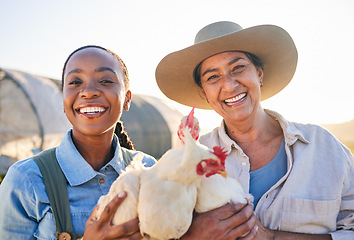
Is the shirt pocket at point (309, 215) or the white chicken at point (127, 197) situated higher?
the white chicken at point (127, 197)

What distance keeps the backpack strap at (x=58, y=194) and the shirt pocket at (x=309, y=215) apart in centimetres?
173

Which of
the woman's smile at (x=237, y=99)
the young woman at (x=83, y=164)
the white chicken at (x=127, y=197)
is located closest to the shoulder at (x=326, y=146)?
the woman's smile at (x=237, y=99)

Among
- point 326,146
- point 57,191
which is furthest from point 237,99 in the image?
point 57,191

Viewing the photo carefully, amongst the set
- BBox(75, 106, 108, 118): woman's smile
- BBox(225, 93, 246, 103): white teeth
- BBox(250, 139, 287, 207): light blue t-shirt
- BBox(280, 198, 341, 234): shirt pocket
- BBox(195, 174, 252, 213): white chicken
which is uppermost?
BBox(225, 93, 246, 103): white teeth

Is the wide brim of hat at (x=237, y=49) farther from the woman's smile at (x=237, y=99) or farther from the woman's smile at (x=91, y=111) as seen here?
the woman's smile at (x=91, y=111)

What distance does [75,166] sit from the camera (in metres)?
2.21

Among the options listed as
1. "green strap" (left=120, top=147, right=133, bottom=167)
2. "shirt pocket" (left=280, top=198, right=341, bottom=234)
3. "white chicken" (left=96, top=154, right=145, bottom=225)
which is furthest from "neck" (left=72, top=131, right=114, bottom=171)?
"shirt pocket" (left=280, top=198, right=341, bottom=234)

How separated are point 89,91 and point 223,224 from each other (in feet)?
4.77

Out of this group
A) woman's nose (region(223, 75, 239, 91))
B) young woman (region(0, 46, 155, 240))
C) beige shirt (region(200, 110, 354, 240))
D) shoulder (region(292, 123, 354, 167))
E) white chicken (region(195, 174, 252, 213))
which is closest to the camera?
white chicken (region(195, 174, 252, 213))

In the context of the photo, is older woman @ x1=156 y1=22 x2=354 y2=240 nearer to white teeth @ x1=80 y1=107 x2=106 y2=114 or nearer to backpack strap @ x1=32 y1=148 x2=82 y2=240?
backpack strap @ x1=32 y1=148 x2=82 y2=240

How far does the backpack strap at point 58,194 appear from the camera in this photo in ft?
6.42

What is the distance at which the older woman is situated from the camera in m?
2.34

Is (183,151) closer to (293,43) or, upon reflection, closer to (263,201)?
(263,201)

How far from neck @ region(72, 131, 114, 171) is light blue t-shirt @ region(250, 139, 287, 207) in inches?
56.5
